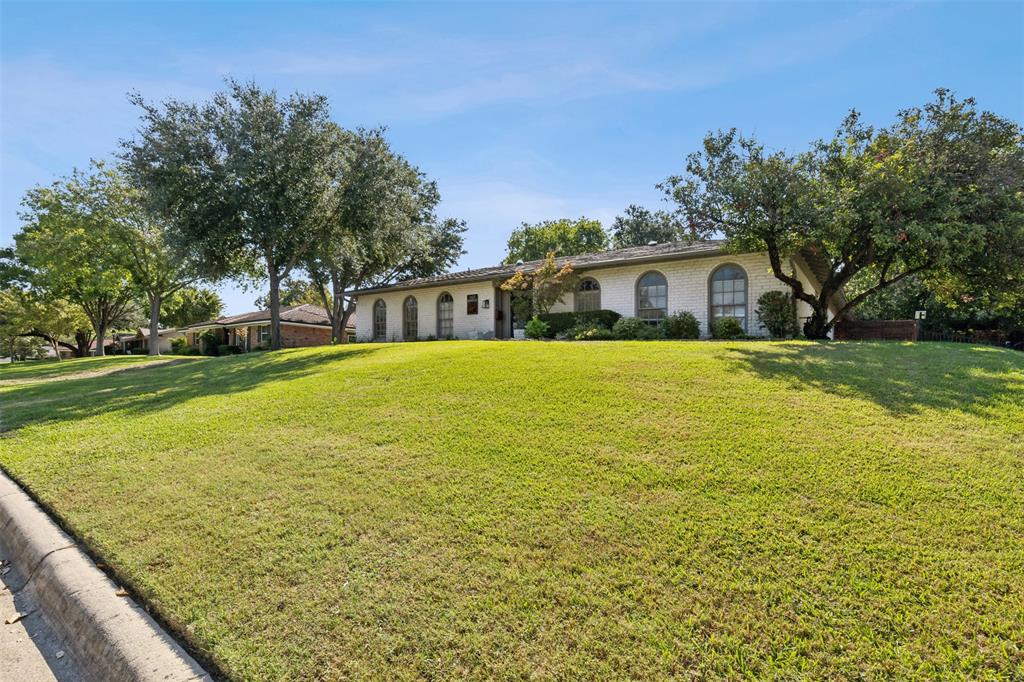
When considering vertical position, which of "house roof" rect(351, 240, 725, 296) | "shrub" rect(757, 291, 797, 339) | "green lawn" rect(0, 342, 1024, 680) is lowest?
"green lawn" rect(0, 342, 1024, 680)

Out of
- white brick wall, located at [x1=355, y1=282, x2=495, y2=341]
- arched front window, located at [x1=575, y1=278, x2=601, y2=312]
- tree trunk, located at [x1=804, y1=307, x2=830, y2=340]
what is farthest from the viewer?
white brick wall, located at [x1=355, y1=282, x2=495, y2=341]

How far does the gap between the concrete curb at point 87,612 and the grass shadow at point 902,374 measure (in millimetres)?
6424

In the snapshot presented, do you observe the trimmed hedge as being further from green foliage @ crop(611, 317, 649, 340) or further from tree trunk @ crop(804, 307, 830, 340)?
tree trunk @ crop(804, 307, 830, 340)

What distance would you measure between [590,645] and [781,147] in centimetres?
1411

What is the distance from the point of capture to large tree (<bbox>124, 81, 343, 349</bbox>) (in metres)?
15.0

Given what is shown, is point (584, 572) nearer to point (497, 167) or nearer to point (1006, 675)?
point (1006, 675)

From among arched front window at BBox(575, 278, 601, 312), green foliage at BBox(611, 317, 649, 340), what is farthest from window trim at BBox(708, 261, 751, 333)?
arched front window at BBox(575, 278, 601, 312)

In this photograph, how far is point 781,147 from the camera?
12.5m

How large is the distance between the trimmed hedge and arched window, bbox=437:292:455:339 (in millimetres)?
5577

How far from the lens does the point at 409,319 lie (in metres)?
23.4

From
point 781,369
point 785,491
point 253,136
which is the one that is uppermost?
point 253,136

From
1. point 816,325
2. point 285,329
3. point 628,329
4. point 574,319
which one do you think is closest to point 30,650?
point 628,329

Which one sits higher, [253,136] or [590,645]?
[253,136]

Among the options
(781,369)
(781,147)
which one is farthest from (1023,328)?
(781,369)
